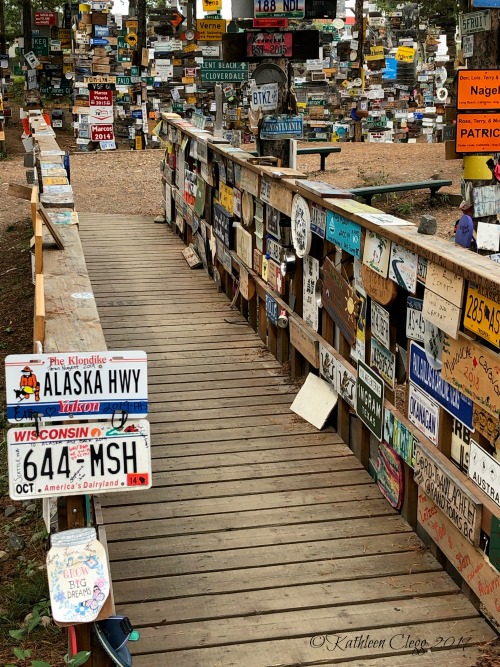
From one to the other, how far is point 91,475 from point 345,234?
2415 millimetres

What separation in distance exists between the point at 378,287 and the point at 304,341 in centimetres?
145

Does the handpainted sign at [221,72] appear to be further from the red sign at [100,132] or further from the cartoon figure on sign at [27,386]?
the red sign at [100,132]

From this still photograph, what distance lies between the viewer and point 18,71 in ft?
131

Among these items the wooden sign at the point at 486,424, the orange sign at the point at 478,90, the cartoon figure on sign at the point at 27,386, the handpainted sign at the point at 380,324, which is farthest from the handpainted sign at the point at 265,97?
the cartoon figure on sign at the point at 27,386

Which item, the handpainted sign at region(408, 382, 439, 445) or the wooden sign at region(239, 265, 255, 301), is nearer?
the handpainted sign at region(408, 382, 439, 445)

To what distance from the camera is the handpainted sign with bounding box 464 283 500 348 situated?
3674 mm

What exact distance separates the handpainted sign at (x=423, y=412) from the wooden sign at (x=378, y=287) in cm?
44

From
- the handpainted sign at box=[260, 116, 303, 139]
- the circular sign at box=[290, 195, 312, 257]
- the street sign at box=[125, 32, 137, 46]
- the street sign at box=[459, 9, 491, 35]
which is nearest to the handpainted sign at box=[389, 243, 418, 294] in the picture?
the circular sign at box=[290, 195, 312, 257]

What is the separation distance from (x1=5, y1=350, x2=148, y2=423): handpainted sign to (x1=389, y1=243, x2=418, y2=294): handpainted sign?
1.53 m

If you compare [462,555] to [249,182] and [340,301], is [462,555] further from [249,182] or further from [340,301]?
[249,182]

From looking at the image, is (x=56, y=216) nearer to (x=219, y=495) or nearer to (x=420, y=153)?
(x=219, y=495)

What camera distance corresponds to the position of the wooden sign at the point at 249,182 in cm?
721

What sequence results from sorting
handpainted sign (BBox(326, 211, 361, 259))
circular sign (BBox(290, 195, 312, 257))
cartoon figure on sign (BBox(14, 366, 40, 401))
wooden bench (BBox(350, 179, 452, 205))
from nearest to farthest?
cartoon figure on sign (BBox(14, 366, 40, 401)) → handpainted sign (BBox(326, 211, 361, 259)) → circular sign (BBox(290, 195, 312, 257)) → wooden bench (BBox(350, 179, 452, 205))

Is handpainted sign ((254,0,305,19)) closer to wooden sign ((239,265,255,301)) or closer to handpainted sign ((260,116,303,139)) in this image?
handpainted sign ((260,116,303,139))
